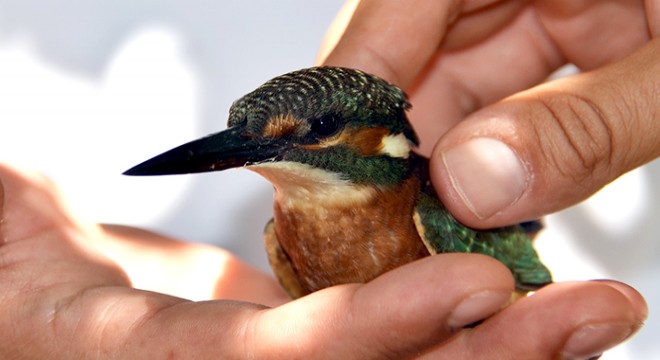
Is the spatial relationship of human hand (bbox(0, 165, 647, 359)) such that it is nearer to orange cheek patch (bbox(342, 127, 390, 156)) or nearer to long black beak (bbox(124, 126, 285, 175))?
long black beak (bbox(124, 126, 285, 175))

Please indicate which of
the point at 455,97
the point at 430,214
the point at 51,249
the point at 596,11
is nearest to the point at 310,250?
the point at 430,214

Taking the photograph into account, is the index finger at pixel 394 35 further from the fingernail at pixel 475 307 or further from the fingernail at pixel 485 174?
the fingernail at pixel 475 307

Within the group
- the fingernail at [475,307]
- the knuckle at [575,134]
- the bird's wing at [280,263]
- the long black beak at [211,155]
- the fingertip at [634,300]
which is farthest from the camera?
the bird's wing at [280,263]

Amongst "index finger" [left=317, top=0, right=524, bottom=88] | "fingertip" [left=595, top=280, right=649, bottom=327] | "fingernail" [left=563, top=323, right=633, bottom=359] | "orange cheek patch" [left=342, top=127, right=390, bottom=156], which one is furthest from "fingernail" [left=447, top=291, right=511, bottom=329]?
"index finger" [left=317, top=0, right=524, bottom=88]

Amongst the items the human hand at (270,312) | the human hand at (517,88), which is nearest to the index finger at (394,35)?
the human hand at (517,88)

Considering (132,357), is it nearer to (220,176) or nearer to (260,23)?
(220,176)
